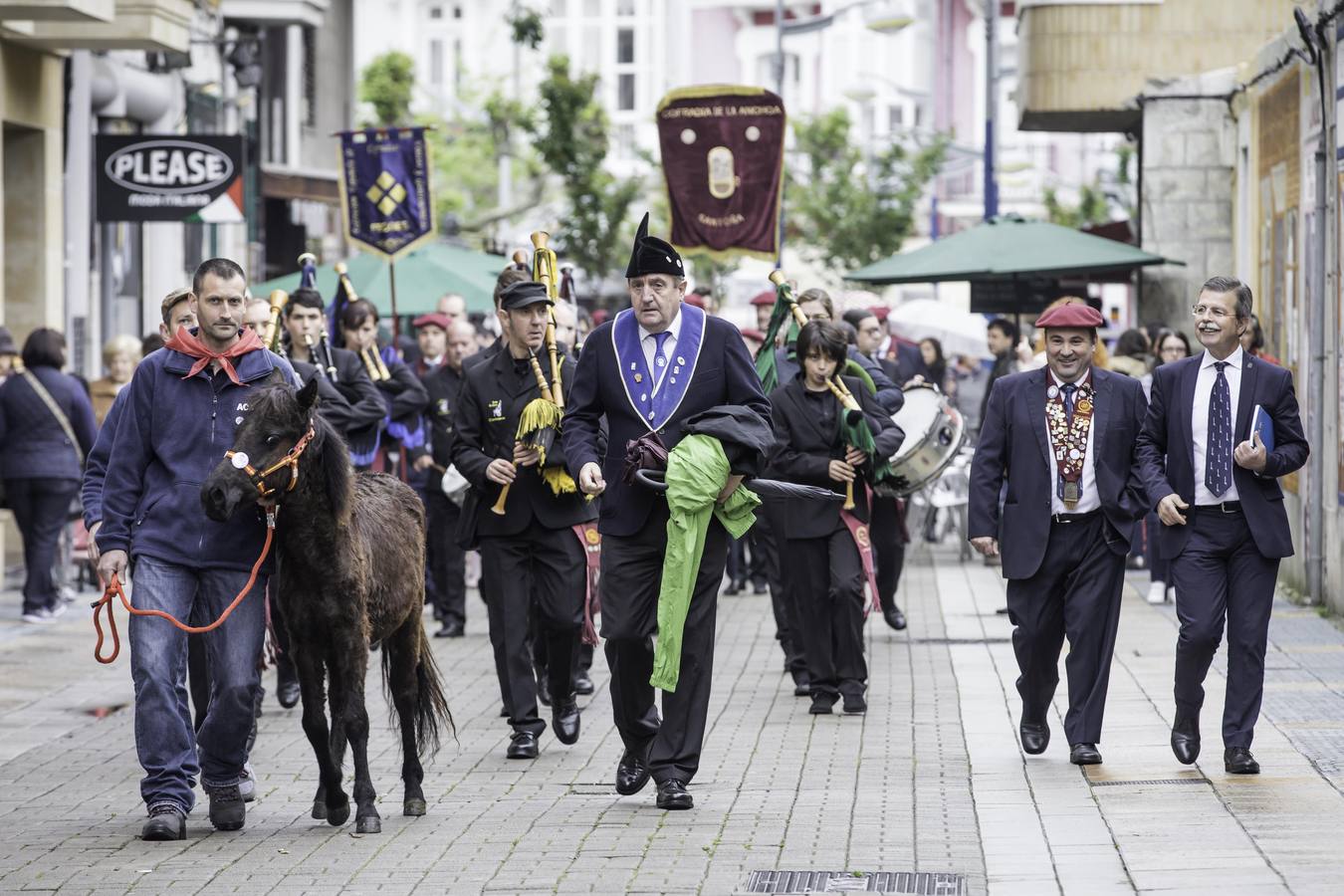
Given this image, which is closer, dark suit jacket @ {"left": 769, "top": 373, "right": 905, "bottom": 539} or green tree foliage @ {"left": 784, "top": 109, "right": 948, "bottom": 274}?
dark suit jacket @ {"left": 769, "top": 373, "right": 905, "bottom": 539}

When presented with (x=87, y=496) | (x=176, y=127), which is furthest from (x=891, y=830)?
(x=176, y=127)

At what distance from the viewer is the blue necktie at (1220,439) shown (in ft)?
31.1

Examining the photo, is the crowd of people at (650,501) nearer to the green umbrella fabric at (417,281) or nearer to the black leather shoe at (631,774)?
the black leather shoe at (631,774)

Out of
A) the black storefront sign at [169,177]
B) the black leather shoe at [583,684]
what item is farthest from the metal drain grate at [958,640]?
the black storefront sign at [169,177]

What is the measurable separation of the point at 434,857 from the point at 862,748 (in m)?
3.01

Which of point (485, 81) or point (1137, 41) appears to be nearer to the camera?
point (1137, 41)

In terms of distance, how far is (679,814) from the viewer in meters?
8.88

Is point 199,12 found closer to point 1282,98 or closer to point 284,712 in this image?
point 1282,98

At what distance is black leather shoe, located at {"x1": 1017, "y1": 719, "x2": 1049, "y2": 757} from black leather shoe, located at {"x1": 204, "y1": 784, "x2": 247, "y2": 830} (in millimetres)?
3351

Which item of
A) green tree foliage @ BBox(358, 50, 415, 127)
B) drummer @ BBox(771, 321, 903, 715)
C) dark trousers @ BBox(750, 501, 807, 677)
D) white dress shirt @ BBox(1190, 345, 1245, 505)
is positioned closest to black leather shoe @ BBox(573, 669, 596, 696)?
dark trousers @ BBox(750, 501, 807, 677)

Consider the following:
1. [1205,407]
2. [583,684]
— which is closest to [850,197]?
[583,684]

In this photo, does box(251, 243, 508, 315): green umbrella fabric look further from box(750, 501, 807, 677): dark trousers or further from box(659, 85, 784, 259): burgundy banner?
box(750, 501, 807, 677): dark trousers

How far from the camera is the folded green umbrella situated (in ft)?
28.9

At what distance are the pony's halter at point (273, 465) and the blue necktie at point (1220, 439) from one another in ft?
11.6
